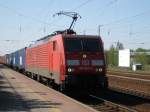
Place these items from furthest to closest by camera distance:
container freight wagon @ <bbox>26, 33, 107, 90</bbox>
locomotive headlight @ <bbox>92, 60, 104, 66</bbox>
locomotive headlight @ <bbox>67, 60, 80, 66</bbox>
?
locomotive headlight @ <bbox>92, 60, 104, 66</bbox> → locomotive headlight @ <bbox>67, 60, 80, 66</bbox> → container freight wagon @ <bbox>26, 33, 107, 90</bbox>

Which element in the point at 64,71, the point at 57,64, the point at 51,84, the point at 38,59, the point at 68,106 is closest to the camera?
the point at 68,106

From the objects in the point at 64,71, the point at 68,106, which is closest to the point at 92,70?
the point at 64,71

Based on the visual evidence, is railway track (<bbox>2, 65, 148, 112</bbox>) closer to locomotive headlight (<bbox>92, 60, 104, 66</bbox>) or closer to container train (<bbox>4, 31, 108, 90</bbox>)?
container train (<bbox>4, 31, 108, 90</bbox>)

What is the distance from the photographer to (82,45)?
1991 cm

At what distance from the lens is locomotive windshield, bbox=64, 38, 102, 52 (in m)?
19.6

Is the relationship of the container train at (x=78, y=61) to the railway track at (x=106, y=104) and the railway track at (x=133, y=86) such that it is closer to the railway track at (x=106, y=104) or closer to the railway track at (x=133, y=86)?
the railway track at (x=106, y=104)

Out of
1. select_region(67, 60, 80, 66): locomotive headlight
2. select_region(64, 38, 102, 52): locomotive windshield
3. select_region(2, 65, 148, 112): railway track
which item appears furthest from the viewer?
select_region(64, 38, 102, 52): locomotive windshield

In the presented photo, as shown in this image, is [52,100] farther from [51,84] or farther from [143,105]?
[51,84]

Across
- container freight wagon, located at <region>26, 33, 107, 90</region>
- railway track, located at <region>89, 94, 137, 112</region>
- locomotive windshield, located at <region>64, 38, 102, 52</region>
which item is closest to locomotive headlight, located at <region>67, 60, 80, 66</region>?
container freight wagon, located at <region>26, 33, 107, 90</region>

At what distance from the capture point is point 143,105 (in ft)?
55.8

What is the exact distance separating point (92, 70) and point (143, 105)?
124 inches

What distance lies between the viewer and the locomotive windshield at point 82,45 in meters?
19.6

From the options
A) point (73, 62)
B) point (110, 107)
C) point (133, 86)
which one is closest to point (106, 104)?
point (110, 107)

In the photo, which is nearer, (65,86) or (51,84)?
(65,86)
